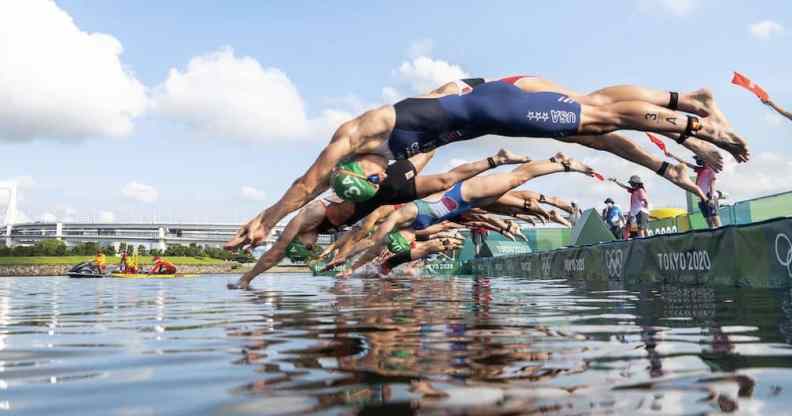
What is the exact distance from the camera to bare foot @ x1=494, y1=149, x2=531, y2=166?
9648 mm

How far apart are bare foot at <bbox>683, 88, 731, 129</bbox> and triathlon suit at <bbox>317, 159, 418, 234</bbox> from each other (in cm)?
342

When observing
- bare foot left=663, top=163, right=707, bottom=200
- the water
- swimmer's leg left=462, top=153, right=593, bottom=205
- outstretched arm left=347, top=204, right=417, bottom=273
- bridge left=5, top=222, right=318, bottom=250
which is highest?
bridge left=5, top=222, right=318, bottom=250

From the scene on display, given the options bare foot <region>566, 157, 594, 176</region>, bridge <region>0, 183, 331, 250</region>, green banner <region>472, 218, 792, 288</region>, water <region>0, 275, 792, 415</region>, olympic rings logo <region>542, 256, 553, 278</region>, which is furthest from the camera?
bridge <region>0, 183, 331, 250</region>

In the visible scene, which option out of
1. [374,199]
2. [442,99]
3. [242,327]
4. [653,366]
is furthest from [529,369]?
[374,199]

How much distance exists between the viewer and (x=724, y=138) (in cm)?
568

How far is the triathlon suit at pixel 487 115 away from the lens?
5988 millimetres

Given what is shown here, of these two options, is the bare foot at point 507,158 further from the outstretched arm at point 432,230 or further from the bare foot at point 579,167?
the outstretched arm at point 432,230

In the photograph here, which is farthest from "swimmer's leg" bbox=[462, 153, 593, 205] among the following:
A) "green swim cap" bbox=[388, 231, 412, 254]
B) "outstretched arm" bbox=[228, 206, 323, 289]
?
"outstretched arm" bbox=[228, 206, 323, 289]

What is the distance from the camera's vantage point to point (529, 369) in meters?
1.99

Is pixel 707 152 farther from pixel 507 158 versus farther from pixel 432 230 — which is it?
pixel 432 230

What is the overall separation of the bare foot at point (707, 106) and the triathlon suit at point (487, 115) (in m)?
1.14

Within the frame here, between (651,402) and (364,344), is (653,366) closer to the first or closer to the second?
(651,402)

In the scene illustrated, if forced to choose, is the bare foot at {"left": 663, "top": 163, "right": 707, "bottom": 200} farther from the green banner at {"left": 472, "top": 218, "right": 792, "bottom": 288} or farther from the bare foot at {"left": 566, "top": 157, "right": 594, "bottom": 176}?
the bare foot at {"left": 566, "top": 157, "right": 594, "bottom": 176}

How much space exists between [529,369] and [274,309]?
146 inches
